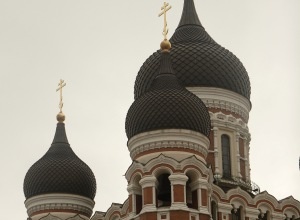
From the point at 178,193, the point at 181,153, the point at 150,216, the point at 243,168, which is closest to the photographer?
the point at 150,216

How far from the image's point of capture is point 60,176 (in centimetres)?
3244

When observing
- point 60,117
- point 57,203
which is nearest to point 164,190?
point 57,203

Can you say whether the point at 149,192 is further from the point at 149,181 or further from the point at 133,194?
the point at 133,194

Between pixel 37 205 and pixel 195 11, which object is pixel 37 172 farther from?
pixel 195 11

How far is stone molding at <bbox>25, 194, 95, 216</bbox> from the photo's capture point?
32219 millimetres

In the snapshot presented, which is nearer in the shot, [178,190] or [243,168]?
[178,190]

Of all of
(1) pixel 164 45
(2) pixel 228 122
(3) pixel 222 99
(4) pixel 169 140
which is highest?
(1) pixel 164 45

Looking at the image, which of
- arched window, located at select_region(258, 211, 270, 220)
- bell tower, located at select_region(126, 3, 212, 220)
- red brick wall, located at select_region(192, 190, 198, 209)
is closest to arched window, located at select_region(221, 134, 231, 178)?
arched window, located at select_region(258, 211, 270, 220)

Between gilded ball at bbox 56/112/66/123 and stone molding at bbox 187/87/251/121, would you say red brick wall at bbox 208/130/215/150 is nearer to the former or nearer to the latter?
stone molding at bbox 187/87/251/121

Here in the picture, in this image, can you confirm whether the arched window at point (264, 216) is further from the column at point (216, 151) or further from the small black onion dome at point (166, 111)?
the small black onion dome at point (166, 111)

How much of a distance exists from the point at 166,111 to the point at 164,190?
255 cm

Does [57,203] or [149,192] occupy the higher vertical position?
[57,203]

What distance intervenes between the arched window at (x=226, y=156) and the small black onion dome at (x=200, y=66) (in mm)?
1837

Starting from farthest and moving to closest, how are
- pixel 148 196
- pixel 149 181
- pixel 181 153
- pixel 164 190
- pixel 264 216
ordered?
pixel 264 216, pixel 164 190, pixel 181 153, pixel 149 181, pixel 148 196
